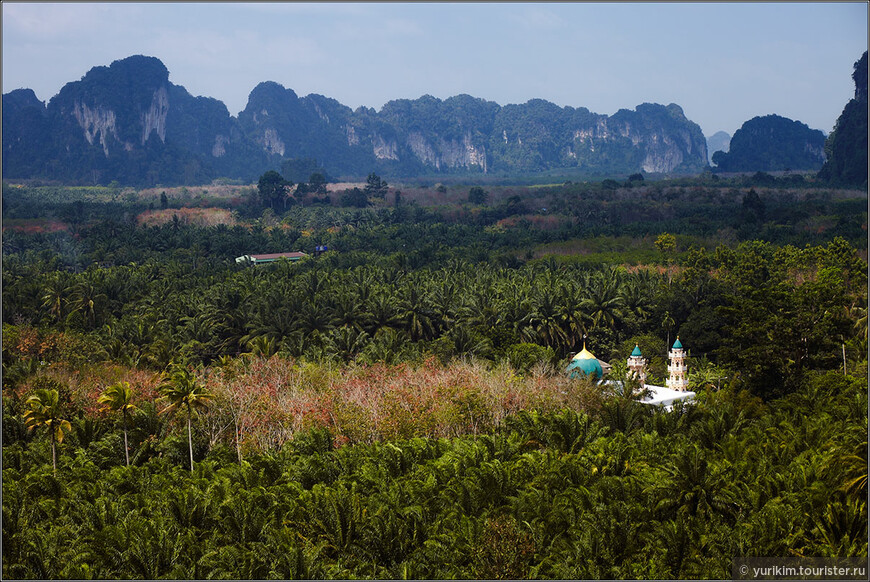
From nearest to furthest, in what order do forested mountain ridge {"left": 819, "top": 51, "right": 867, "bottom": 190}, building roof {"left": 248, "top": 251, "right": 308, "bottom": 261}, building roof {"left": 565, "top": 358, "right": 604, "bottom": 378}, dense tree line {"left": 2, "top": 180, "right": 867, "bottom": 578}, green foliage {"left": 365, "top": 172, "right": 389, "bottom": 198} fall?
dense tree line {"left": 2, "top": 180, "right": 867, "bottom": 578}, building roof {"left": 565, "top": 358, "right": 604, "bottom": 378}, building roof {"left": 248, "top": 251, "right": 308, "bottom": 261}, forested mountain ridge {"left": 819, "top": 51, "right": 867, "bottom": 190}, green foliage {"left": 365, "top": 172, "right": 389, "bottom": 198}

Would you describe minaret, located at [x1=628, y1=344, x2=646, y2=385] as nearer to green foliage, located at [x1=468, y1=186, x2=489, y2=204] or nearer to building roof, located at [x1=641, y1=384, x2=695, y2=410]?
building roof, located at [x1=641, y1=384, x2=695, y2=410]

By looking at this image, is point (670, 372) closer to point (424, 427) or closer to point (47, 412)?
point (424, 427)

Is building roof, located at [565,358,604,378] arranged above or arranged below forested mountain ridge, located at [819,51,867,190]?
below

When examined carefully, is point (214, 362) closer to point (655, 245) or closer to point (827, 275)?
point (827, 275)

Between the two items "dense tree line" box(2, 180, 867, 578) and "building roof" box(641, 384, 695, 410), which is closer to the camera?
"dense tree line" box(2, 180, 867, 578)

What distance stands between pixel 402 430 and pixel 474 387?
4.49m

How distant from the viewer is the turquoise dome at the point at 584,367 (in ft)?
157

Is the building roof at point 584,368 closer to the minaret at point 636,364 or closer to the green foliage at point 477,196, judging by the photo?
the minaret at point 636,364

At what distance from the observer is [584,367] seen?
49062mm

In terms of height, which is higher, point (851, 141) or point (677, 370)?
point (851, 141)

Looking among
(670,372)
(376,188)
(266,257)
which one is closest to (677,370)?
(670,372)

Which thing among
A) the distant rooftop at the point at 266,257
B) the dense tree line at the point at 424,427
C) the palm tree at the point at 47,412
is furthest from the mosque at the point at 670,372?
the distant rooftop at the point at 266,257

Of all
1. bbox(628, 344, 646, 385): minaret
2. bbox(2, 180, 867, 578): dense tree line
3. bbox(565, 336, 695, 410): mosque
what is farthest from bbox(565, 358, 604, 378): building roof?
bbox(628, 344, 646, 385): minaret

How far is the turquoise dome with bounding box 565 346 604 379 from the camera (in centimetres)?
4793
